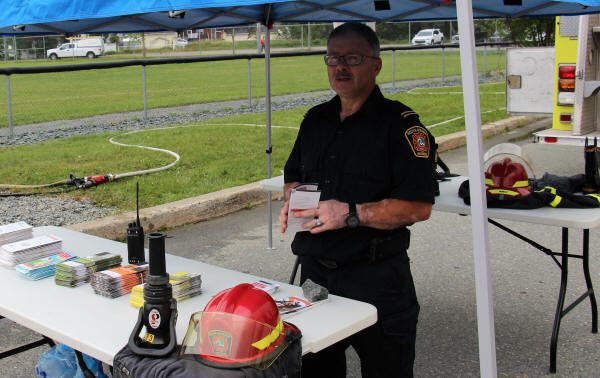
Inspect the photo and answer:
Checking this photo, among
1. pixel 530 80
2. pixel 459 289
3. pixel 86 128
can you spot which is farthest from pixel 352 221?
pixel 86 128

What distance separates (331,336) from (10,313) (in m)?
1.23

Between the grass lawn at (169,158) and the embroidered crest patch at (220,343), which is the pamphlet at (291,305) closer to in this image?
the embroidered crest patch at (220,343)

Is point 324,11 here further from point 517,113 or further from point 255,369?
point 517,113

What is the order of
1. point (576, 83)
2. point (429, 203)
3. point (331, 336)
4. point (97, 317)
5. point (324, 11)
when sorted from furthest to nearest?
point (576, 83) < point (324, 11) < point (429, 203) < point (97, 317) < point (331, 336)

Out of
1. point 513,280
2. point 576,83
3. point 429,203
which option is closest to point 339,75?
point 429,203

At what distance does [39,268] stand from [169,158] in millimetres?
6746

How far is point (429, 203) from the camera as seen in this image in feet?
9.87

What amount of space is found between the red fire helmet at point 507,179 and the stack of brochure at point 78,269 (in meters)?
2.19

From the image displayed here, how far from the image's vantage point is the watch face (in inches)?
116

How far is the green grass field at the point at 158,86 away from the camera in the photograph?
1725 centimetres

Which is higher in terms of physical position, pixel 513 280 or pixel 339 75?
pixel 339 75

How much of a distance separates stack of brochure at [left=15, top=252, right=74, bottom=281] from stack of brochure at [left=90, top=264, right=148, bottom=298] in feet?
0.92

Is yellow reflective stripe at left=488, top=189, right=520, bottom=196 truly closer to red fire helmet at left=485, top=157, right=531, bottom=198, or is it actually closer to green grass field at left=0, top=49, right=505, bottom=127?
red fire helmet at left=485, top=157, right=531, bottom=198

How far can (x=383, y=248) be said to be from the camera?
10.0 feet
